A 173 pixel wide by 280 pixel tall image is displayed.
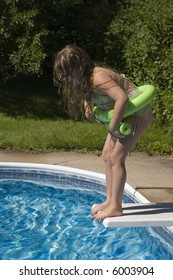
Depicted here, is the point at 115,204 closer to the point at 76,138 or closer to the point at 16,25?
Answer: the point at 76,138

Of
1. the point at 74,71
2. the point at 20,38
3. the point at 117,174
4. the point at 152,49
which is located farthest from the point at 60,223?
the point at 20,38

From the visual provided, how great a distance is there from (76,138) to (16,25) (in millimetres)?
3641

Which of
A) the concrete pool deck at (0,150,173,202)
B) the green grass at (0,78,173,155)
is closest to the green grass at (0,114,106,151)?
the green grass at (0,78,173,155)

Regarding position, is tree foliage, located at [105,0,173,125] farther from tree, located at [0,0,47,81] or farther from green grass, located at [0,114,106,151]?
tree, located at [0,0,47,81]

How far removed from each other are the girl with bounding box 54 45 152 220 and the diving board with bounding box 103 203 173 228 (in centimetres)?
14

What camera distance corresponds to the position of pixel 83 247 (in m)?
5.52

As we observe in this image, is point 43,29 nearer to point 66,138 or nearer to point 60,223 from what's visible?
point 66,138

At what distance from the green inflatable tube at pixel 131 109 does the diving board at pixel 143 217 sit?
2.45ft

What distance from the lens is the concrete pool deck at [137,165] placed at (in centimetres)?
690

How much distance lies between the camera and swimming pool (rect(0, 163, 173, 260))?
17.8 feet

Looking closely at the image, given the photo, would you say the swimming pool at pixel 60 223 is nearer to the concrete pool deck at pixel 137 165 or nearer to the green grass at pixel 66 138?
the concrete pool deck at pixel 137 165

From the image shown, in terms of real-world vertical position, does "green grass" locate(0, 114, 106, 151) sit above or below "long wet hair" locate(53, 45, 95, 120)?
below

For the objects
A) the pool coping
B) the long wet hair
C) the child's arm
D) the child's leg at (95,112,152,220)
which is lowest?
the pool coping

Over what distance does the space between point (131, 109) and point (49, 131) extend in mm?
5543
